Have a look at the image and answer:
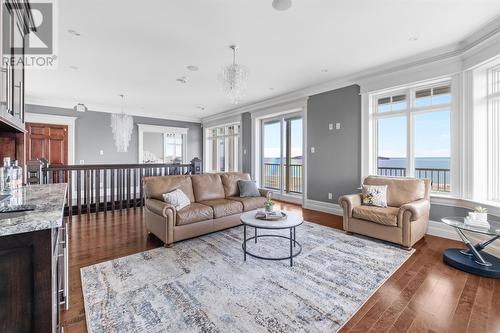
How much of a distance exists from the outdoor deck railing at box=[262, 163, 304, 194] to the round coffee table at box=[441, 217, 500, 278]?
386cm

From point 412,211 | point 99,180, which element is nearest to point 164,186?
point 99,180

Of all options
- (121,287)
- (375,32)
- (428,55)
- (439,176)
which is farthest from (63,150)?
(439,176)

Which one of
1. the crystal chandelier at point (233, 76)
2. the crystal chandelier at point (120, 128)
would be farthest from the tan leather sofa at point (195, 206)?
the crystal chandelier at point (120, 128)

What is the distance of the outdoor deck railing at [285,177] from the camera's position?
257 inches

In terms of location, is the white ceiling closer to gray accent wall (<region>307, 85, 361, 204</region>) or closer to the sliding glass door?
gray accent wall (<region>307, 85, 361, 204</region>)

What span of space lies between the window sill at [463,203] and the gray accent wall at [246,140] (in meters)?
4.58

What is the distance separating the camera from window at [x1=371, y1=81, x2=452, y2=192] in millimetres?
3699

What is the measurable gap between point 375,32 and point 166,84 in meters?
4.10

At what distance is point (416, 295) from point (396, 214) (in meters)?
1.24

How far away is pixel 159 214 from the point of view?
3111 mm

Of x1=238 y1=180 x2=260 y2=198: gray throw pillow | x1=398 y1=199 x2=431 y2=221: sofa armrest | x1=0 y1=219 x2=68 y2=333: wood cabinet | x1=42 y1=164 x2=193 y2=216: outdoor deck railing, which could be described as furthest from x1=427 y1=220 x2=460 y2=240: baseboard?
x1=42 y1=164 x2=193 y2=216: outdoor deck railing

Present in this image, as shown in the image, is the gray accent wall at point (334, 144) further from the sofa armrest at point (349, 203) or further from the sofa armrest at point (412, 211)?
the sofa armrest at point (412, 211)

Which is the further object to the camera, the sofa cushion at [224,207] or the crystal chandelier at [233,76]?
the sofa cushion at [224,207]

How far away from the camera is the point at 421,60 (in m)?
3.64
